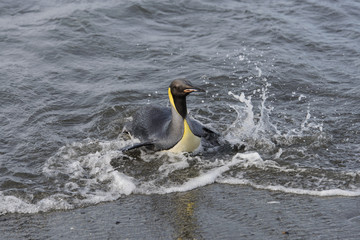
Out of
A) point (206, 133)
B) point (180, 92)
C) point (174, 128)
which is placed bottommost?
point (206, 133)

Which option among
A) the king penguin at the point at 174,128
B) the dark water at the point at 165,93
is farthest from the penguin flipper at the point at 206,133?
the dark water at the point at 165,93

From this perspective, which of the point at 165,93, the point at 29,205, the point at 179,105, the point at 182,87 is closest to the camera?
the point at 29,205

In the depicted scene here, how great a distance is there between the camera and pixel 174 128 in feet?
24.1

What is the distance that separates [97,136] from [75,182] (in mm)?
1574

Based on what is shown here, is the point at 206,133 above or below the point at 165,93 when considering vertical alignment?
above

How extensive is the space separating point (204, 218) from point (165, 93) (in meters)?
4.32

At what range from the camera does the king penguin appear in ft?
23.6

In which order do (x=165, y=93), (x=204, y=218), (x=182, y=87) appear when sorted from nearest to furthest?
1. (x=204, y=218)
2. (x=182, y=87)
3. (x=165, y=93)

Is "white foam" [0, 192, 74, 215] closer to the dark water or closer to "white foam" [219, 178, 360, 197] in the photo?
the dark water

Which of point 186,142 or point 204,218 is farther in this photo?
point 186,142

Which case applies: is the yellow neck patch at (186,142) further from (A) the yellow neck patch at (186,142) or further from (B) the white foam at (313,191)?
(B) the white foam at (313,191)

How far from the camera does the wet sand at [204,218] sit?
5277 mm

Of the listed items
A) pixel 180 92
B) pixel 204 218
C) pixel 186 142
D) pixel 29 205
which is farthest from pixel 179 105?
pixel 29 205

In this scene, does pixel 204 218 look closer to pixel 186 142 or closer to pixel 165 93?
pixel 186 142
